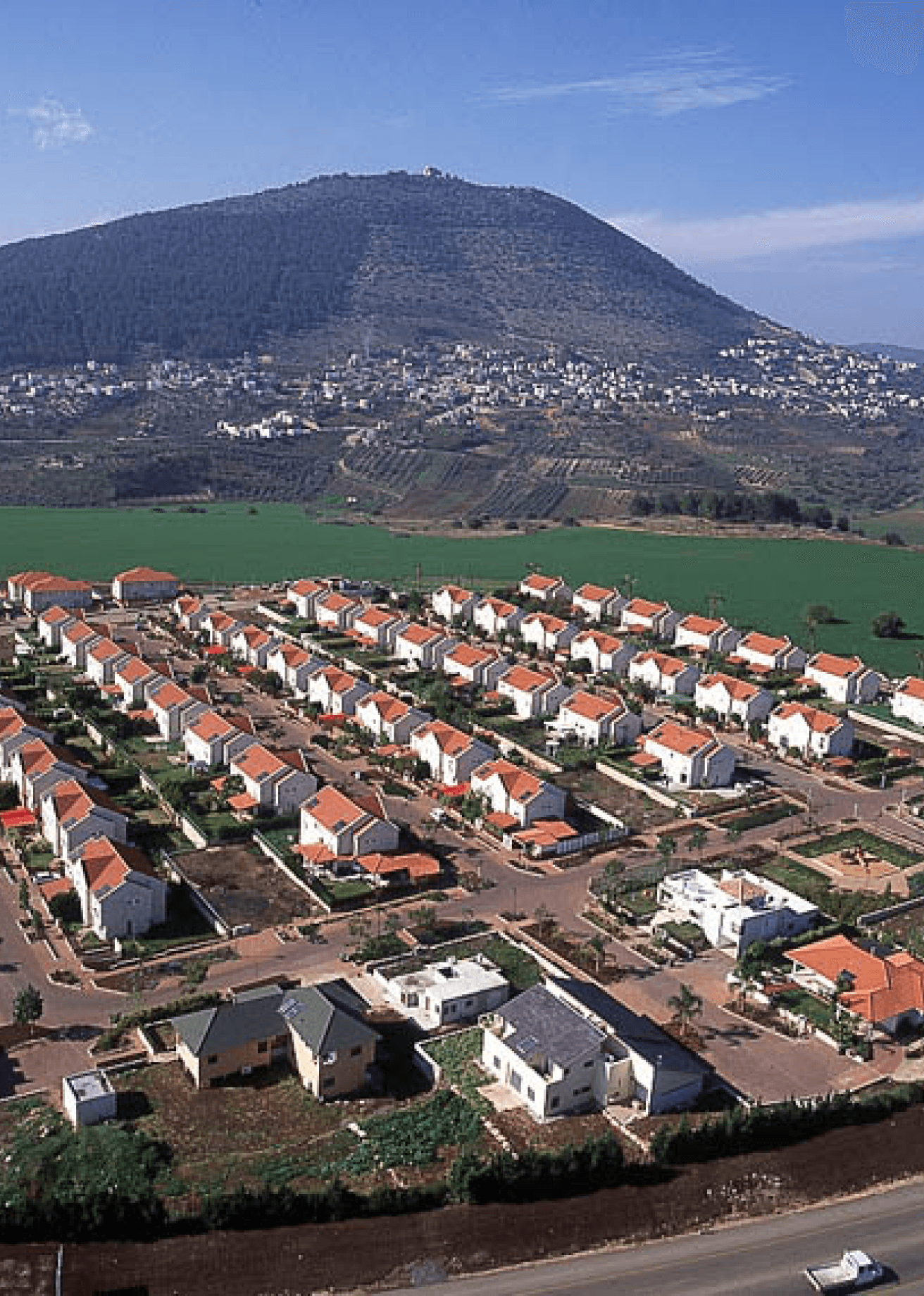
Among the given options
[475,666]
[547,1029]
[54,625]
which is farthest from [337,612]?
[547,1029]

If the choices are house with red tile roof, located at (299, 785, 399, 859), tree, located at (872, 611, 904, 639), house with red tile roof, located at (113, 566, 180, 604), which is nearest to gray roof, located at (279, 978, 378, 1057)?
house with red tile roof, located at (299, 785, 399, 859)

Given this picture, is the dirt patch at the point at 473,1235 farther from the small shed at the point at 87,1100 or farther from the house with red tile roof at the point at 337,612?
the house with red tile roof at the point at 337,612

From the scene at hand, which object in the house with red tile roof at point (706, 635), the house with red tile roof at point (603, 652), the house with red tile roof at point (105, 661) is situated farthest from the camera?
the house with red tile roof at point (706, 635)

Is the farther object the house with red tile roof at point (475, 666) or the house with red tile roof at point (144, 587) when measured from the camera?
the house with red tile roof at point (144, 587)

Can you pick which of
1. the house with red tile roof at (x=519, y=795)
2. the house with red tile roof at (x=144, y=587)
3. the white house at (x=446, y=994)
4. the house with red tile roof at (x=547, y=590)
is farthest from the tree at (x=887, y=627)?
the white house at (x=446, y=994)

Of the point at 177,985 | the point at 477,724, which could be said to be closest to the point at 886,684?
the point at 477,724

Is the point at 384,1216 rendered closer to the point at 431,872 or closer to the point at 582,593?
the point at 431,872

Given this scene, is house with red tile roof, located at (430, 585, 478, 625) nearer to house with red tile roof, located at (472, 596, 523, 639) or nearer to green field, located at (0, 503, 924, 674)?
house with red tile roof, located at (472, 596, 523, 639)
